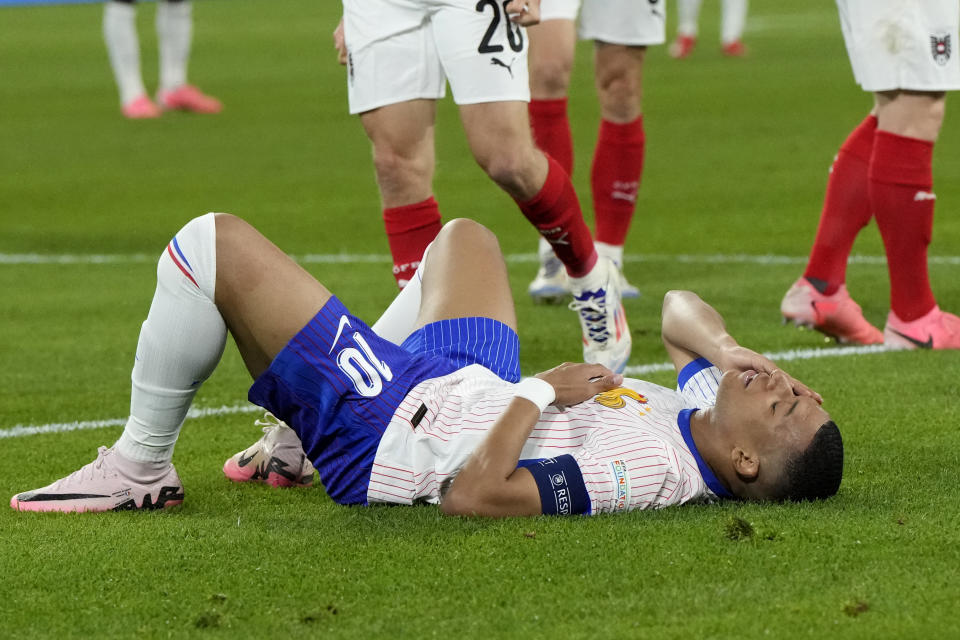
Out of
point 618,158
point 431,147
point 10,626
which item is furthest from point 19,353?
point 10,626

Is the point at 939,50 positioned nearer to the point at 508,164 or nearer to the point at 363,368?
the point at 508,164

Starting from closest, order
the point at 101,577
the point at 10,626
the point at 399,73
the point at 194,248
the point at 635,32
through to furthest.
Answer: the point at 10,626
the point at 101,577
the point at 194,248
the point at 399,73
the point at 635,32

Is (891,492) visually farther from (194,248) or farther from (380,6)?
(380,6)

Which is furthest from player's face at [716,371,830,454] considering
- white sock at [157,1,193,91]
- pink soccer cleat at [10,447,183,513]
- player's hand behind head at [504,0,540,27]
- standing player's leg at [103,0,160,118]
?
white sock at [157,1,193,91]

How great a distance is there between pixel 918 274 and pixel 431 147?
1.68 m

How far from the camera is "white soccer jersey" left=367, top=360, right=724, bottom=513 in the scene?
11.0ft

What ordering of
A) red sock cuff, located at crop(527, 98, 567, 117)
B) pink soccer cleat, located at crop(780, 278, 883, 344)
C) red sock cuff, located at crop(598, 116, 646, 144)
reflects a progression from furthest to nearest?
1. red sock cuff, located at crop(598, 116, 646, 144)
2. red sock cuff, located at crop(527, 98, 567, 117)
3. pink soccer cleat, located at crop(780, 278, 883, 344)

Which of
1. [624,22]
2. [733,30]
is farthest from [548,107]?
[733,30]

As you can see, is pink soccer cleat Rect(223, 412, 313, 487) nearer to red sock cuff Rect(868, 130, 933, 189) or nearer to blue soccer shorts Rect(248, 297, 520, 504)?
blue soccer shorts Rect(248, 297, 520, 504)

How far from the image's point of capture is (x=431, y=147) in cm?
498

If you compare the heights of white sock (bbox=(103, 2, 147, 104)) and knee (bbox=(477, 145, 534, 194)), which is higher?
knee (bbox=(477, 145, 534, 194))

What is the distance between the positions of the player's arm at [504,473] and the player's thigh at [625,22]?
3221 mm

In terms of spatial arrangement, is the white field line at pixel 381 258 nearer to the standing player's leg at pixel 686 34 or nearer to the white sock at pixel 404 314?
the white sock at pixel 404 314

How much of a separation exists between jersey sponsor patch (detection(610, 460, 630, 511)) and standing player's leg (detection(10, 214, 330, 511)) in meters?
0.71
